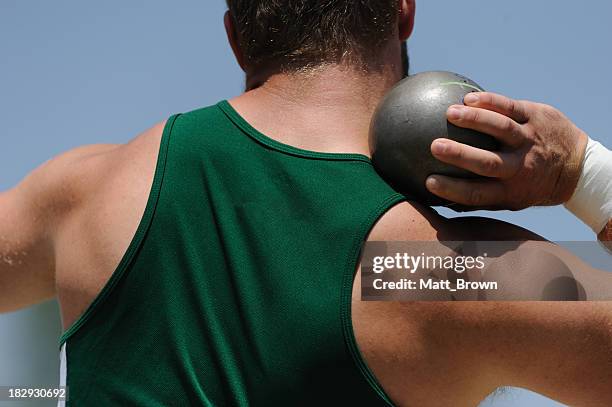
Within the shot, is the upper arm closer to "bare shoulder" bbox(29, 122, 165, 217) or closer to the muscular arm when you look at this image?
"bare shoulder" bbox(29, 122, 165, 217)

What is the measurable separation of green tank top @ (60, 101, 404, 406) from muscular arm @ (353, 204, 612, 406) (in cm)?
8

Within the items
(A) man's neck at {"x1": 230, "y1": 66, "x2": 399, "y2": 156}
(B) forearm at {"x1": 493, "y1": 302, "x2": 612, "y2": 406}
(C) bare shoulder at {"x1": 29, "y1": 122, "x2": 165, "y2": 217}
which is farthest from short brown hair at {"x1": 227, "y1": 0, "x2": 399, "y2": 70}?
(B) forearm at {"x1": 493, "y1": 302, "x2": 612, "y2": 406}

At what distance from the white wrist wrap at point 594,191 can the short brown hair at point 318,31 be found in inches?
41.6

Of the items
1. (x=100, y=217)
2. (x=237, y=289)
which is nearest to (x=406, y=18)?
(x=237, y=289)

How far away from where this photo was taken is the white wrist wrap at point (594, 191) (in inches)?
151

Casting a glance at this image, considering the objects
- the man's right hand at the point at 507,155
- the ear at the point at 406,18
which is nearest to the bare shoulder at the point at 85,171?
the man's right hand at the point at 507,155

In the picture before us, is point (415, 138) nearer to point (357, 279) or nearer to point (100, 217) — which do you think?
point (357, 279)

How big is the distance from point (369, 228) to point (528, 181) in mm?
739

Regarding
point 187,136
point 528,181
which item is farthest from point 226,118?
point 528,181

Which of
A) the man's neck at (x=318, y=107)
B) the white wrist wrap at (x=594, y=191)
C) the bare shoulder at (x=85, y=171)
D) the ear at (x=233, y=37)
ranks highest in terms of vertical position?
the ear at (x=233, y=37)

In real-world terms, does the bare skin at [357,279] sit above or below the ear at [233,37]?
below

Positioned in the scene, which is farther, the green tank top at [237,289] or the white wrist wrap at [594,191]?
the white wrist wrap at [594,191]

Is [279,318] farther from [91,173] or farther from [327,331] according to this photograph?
[91,173]

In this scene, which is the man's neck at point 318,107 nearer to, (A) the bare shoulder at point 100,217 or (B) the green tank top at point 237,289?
(B) the green tank top at point 237,289
